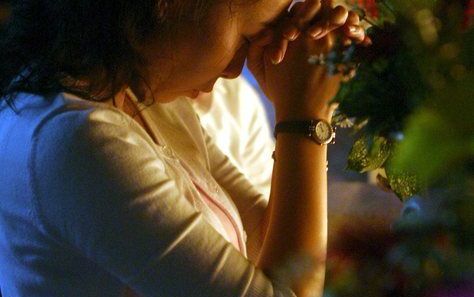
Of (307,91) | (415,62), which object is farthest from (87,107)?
(415,62)

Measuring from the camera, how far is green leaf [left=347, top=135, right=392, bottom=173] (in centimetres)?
63

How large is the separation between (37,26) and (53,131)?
241mm

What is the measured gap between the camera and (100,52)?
2.64 ft

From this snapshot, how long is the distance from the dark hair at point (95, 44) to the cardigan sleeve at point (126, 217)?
0.37 ft

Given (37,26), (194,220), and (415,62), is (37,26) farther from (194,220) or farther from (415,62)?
(415,62)

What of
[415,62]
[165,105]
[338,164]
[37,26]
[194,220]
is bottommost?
[338,164]

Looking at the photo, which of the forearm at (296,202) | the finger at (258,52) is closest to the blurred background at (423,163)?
the forearm at (296,202)

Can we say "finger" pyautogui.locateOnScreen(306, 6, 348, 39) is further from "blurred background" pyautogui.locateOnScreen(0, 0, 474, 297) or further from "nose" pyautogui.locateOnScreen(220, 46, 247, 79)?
"blurred background" pyautogui.locateOnScreen(0, 0, 474, 297)

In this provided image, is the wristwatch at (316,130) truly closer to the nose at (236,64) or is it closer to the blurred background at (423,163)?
the nose at (236,64)

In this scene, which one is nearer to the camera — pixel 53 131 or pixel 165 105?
pixel 53 131

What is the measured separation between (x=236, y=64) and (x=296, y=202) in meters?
0.21

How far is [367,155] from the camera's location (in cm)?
68

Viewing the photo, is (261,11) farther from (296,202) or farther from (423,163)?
(423,163)

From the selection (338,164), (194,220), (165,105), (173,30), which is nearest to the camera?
(194,220)
